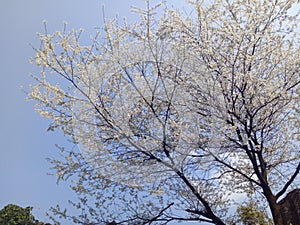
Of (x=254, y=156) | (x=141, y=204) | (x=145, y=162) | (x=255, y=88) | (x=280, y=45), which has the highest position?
(x=280, y=45)

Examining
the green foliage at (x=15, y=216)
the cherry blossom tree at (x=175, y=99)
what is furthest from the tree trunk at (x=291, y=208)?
the green foliage at (x=15, y=216)

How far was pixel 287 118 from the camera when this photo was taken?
4.02 meters

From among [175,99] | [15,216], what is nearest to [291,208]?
[175,99]

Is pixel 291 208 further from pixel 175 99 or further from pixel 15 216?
pixel 15 216

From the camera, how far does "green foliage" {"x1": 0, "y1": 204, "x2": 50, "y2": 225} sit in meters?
9.66

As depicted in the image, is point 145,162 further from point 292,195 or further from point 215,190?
point 292,195

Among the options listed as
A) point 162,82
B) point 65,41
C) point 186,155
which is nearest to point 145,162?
point 186,155

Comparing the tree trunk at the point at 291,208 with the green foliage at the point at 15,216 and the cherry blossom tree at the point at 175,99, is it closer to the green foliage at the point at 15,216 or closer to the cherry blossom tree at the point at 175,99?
the cherry blossom tree at the point at 175,99

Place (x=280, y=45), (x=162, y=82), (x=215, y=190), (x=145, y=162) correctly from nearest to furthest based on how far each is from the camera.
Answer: (x=162, y=82) → (x=145, y=162) → (x=280, y=45) → (x=215, y=190)

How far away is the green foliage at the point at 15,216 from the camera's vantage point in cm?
966

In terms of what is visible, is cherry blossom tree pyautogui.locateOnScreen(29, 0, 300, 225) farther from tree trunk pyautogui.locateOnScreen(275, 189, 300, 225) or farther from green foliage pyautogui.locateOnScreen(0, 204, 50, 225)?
green foliage pyautogui.locateOnScreen(0, 204, 50, 225)

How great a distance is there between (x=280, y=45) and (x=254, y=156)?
1.19m

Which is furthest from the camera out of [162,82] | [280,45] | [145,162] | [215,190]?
[215,190]

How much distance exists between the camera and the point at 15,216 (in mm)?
9867
